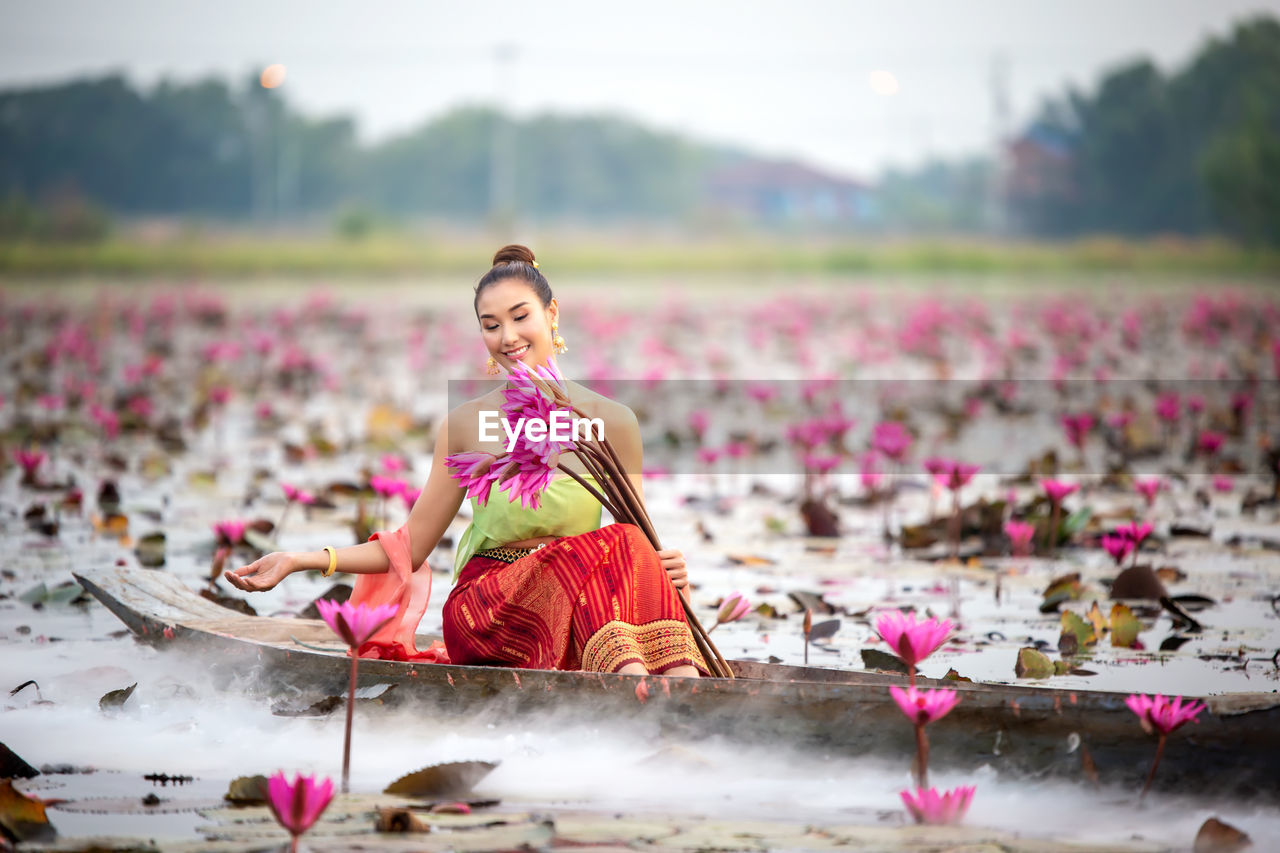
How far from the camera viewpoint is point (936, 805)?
7.47ft

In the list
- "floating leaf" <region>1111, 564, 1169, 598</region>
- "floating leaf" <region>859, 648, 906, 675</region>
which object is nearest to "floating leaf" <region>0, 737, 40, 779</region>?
"floating leaf" <region>859, 648, 906, 675</region>

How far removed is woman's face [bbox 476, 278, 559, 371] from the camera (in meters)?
2.90

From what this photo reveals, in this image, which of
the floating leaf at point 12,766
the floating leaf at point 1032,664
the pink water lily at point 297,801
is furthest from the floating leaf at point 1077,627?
the floating leaf at point 12,766

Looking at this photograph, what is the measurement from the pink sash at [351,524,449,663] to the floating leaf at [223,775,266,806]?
1.99 feet

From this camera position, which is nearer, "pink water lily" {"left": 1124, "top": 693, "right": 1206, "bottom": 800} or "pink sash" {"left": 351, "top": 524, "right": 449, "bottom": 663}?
"pink water lily" {"left": 1124, "top": 693, "right": 1206, "bottom": 800}

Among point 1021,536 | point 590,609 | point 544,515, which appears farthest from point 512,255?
point 1021,536

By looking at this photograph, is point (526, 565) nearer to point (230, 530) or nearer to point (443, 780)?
point (443, 780)

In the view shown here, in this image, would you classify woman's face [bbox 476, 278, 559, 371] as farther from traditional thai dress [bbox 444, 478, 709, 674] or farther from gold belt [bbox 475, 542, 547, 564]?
gold belt [bbox 475, 542, 547, 564]

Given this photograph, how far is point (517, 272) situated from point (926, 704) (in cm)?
127

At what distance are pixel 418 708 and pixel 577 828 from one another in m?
0.59

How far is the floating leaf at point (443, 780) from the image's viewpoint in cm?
241

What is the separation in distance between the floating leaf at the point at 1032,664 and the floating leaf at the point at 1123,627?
387 millimetres

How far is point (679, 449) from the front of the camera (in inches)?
287

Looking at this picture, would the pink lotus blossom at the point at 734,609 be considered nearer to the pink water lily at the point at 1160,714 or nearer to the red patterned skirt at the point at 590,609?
the red patterned skirt at the point at 590,609
